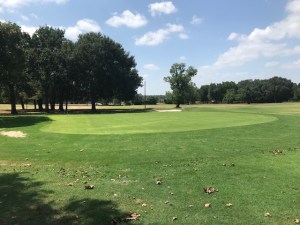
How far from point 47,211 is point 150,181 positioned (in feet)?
11.3

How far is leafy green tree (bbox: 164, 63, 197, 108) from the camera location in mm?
106000

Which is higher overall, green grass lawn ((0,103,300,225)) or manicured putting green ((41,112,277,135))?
manicured putting green ((41,112,277,135))

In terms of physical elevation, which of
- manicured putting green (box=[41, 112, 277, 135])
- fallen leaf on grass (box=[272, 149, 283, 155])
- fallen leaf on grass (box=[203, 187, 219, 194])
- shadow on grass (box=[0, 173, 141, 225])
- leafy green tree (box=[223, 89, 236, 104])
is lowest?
shadow on grass (box=[0, 173, 141, 225])

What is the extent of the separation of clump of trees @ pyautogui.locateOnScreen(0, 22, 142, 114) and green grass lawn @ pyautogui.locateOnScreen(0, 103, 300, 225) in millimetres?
54924

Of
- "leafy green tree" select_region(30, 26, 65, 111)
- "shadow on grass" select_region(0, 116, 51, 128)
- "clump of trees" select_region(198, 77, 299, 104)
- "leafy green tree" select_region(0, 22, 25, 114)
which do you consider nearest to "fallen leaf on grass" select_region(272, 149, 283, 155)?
"shadow on grass" select_region(0, 116, 51, 128)

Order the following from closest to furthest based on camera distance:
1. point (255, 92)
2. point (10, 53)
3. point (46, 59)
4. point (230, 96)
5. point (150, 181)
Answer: point (150, 181)
point (10, 53)
point (46, 59)
point (255, 92)
point (230, 96)

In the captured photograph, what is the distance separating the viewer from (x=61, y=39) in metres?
79.4

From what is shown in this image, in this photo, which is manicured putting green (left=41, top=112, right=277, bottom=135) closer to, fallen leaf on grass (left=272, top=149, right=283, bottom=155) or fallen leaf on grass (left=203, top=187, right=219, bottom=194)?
fallen leaf on grass (left=272, top=149, right=283, bottom=155)

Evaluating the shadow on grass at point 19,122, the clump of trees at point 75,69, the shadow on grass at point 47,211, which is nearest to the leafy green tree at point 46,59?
the clump of trees at point 75,69

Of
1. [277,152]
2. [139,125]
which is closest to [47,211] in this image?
[277,152]

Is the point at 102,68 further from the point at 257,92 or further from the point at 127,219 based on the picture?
the point at 257,92

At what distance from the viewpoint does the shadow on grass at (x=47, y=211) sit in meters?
7.43

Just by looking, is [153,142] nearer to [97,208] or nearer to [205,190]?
[205,190]

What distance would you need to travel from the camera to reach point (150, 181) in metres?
10.7
